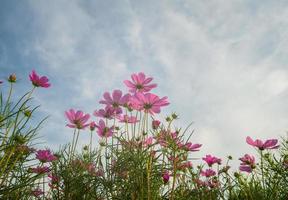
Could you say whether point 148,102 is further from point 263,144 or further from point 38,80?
point 263,144

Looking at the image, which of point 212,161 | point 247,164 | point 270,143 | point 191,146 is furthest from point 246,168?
point 191,146

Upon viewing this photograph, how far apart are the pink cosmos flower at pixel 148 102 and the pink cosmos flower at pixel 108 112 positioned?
254mm

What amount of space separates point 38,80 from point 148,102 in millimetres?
953

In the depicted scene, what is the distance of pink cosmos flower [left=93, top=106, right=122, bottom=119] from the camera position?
8.36 feet

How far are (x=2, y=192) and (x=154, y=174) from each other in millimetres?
969

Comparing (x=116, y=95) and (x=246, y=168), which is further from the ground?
(x=116, y=95)

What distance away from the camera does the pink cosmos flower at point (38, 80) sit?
2.63m

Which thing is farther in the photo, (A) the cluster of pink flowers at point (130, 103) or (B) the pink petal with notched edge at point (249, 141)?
(B) the pink petal with notched edge at point (249, 141)

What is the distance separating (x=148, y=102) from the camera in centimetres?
235

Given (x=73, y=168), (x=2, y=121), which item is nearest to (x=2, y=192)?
(x=2, y=121)

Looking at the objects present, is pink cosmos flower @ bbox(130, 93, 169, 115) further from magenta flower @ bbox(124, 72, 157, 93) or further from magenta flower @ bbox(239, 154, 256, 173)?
magenta flower @ bbox(239, 154, 256, 173)

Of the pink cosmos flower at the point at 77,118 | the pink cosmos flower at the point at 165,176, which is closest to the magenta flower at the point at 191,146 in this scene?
the pink cosmos flower at the point at 165,176

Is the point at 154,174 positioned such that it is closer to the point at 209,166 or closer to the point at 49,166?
the point at 49,166

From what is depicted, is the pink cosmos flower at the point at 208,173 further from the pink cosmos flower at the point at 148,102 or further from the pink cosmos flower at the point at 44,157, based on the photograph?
the pink cosmos flower at the point at 44,157
